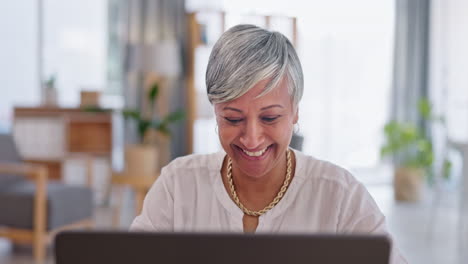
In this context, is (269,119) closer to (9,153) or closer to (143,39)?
(9,153)

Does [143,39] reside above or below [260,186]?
above

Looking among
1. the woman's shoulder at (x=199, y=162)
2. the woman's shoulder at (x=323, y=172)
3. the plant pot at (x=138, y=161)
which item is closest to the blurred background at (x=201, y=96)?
the plant pot at (x=138, y=161)

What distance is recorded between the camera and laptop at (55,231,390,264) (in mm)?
688

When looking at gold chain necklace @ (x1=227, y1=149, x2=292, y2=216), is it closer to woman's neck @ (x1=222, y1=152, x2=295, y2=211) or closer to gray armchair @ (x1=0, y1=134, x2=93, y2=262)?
woman's neck @ (x1=222, y1=152, x2=295, y2=211)

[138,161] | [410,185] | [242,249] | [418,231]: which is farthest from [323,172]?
[410,185]

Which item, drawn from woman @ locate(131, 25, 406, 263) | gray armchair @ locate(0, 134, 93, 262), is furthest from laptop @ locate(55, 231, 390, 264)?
gray armchair @ locate(0, 134, 93, 262)

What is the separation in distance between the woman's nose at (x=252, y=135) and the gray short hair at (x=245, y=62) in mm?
77

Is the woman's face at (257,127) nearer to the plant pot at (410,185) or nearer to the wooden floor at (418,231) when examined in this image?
the wooden floor at (418,231)

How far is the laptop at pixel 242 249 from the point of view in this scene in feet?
2.26

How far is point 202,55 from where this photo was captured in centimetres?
609

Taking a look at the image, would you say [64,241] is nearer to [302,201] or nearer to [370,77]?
[302,201]

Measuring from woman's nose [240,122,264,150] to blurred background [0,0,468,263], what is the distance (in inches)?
115

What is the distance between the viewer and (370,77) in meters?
7.38

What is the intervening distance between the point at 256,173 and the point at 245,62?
0.89 feet
